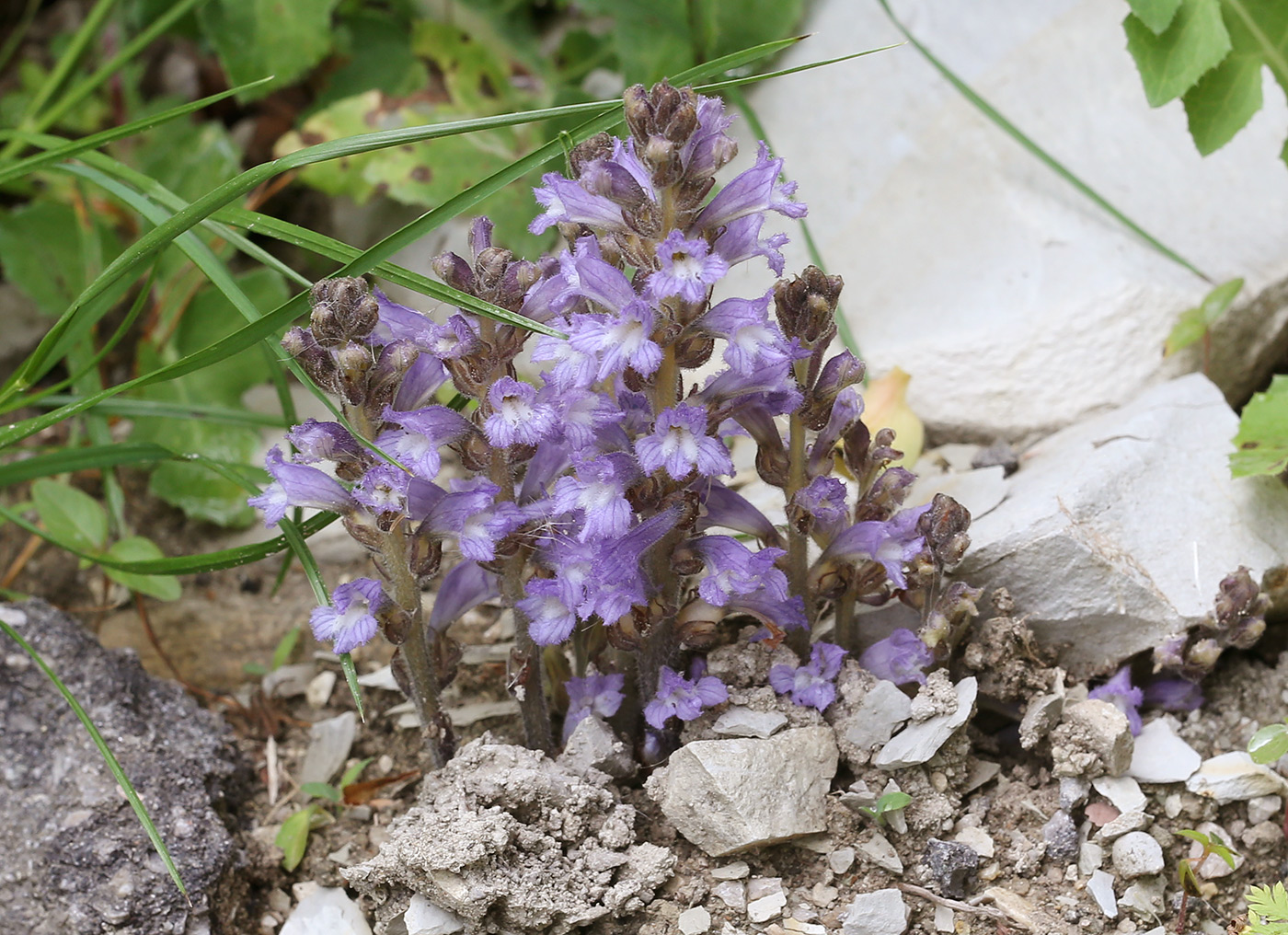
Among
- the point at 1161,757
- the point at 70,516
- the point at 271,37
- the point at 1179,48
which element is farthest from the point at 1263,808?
the point at 271,37

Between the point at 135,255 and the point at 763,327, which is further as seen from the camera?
the point at 135,255

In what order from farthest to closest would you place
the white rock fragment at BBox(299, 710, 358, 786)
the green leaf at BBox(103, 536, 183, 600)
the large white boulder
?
the large white boulder → the green leaf at BBox(103, 536, 183, 600) → the white rock fragment at BBox(299, 710, 358, 786)

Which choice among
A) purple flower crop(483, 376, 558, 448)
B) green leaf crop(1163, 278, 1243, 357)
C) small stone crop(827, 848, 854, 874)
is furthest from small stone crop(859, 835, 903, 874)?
green leaf crop(1163, 278, 1243, 357)

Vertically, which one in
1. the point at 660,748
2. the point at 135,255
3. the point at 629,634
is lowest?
the point at 660,748

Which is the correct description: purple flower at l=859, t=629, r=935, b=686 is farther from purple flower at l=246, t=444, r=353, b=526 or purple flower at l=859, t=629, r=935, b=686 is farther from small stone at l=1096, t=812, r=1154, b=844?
purple flower at l=246, t=444, r=353, b=526

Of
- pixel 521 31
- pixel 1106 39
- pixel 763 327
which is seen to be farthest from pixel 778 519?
pixel 521 31

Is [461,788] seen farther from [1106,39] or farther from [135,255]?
[1106,39]
